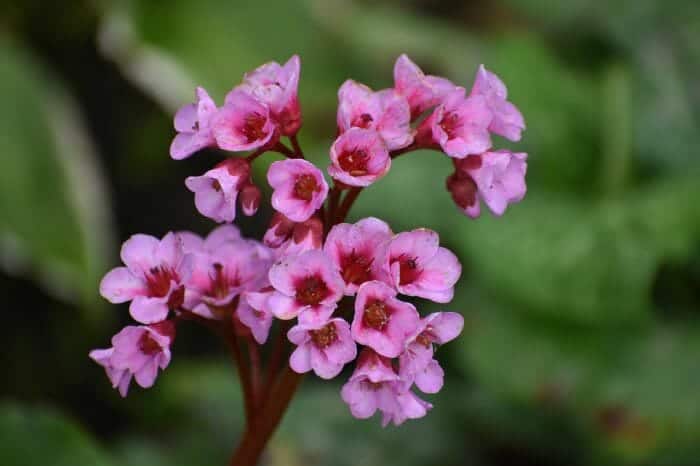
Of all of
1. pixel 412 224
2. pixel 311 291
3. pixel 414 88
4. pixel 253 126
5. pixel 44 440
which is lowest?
pixel 44 440

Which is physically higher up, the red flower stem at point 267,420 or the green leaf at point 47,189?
the green leaf at point 47,189

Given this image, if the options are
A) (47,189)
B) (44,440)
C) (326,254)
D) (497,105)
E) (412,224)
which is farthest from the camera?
(47,189)

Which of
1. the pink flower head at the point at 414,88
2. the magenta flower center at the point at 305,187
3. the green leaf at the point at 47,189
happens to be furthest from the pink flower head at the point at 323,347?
the green leaf at the point at 47,189

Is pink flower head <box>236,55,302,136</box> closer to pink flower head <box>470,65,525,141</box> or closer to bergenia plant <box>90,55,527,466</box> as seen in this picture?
bergenia plant <box>90,55,527,466</box>

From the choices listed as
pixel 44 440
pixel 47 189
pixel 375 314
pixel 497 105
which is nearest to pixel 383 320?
pixel 375 314

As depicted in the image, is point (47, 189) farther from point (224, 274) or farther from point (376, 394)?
point (376, 394)

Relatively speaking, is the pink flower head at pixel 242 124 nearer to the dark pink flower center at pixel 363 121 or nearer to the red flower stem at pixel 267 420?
the dark pink flower center at pixel 363 121
